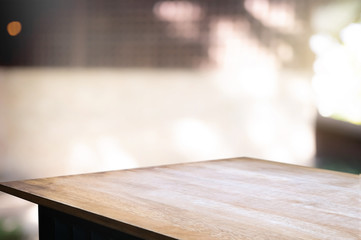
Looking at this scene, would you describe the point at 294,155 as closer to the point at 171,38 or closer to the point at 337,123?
the point at 337,123

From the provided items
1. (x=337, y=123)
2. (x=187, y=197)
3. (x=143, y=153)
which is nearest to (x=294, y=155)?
(x=337, y=123)

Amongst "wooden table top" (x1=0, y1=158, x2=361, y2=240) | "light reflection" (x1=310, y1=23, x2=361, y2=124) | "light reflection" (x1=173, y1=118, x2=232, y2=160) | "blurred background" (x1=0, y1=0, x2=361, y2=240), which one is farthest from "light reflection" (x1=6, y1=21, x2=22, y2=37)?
"light reflection" (x1=310, y1=23, x2=361, y2=124)

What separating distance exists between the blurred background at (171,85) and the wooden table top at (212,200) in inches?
50.7

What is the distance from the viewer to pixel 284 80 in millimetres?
3467

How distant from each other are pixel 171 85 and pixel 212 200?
2.01 metres

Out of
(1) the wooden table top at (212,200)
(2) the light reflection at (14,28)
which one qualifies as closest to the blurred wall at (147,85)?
(2) the light reflection at (14,28)

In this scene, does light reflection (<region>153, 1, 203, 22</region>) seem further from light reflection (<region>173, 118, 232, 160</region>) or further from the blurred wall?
light reflection (<region>173, 118, 232, 160</region>)

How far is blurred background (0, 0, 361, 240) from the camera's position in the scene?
2887 mm

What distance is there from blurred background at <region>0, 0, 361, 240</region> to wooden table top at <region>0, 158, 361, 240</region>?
4.23 feet

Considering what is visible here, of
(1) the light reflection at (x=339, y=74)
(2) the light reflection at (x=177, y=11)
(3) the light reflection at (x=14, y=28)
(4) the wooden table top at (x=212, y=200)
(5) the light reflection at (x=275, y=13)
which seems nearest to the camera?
(4) the wooden table top at (x=212, y=200)

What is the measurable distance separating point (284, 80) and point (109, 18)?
1258mm

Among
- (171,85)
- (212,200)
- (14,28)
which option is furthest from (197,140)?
(212,200)

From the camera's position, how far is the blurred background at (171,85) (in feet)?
9.47

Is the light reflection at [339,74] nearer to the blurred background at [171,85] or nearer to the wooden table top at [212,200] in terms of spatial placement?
the blurred background at [171,85]
